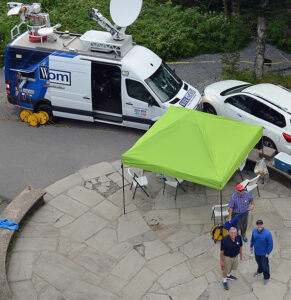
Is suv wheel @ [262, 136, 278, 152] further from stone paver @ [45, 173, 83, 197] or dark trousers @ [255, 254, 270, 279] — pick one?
stone paver @ [45, 173, 83, 197]

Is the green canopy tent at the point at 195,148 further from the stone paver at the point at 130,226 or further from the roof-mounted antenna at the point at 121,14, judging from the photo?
the roof-mounted antenna at the point at 121,14

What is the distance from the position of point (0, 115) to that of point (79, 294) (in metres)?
8.24

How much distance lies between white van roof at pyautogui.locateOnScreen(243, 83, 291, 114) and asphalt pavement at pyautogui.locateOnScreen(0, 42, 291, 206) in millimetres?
3640

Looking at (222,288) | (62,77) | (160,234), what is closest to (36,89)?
(62,77)

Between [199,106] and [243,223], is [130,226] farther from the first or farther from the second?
[199,106]

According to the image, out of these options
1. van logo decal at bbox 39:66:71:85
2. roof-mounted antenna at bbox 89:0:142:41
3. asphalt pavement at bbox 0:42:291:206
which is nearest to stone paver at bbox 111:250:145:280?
asphalt pavement at bbox 0:42:291:206

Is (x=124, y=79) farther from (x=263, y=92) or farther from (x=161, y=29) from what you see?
(x=161, y=29)

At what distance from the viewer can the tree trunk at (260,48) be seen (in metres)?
16.7

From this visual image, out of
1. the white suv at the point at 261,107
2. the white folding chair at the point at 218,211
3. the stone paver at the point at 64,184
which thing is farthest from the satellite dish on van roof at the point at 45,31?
the white folding chair at the point at 218,211

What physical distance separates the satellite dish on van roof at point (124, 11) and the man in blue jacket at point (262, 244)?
7502 millimetres

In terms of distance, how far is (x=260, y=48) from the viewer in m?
16.9

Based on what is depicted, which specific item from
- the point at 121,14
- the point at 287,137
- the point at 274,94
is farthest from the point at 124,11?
the point at 287,137

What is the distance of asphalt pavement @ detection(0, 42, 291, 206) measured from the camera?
13.0 meters

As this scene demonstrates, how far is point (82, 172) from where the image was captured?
1312 cm
